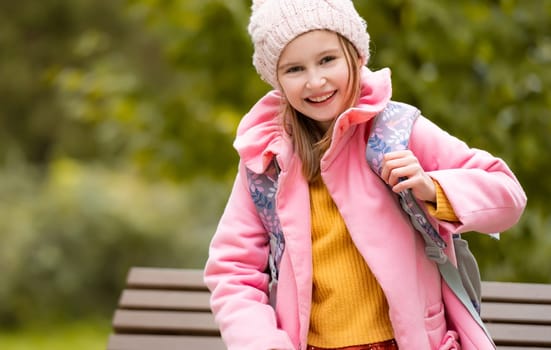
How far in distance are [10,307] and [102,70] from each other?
310cm

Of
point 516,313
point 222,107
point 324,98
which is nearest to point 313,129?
point 324,98

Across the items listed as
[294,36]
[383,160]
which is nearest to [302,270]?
[383,160]

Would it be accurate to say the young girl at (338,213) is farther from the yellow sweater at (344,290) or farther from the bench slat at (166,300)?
the bench slat at (166,300)

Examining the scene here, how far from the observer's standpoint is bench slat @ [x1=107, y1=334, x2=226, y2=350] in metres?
2.83

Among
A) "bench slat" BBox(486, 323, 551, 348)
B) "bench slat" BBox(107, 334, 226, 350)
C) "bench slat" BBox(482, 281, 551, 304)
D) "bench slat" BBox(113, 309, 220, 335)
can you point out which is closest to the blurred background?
"bench slat" BBox(482, 281, 551, 304)

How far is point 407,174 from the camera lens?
6.50ft

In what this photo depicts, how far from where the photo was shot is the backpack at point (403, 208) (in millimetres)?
2096

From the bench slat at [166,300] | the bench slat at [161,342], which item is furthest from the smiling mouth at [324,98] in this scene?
the bench slat at [166,300]

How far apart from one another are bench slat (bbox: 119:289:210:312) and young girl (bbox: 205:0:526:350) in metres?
0.86

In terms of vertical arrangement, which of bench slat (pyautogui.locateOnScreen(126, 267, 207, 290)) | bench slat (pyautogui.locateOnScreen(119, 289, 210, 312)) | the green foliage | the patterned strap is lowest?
the green foliage

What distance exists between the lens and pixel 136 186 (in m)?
8.10

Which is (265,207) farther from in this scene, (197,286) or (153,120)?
(153,120)

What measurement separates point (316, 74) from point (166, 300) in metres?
1.32

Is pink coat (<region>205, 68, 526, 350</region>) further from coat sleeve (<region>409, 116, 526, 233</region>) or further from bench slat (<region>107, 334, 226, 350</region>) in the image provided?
bench slat (<region>107, 334, 226, 350</region>)
